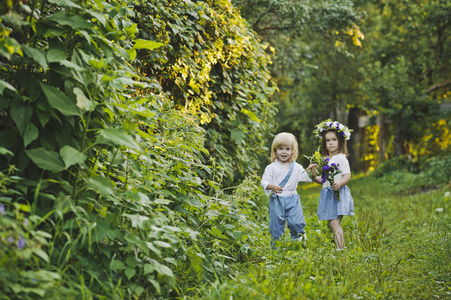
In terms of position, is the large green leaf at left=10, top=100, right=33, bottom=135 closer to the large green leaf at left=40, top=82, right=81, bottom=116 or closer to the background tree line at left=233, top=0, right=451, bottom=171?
the large green leaf at left=40, top=82, right=81, bottom=116

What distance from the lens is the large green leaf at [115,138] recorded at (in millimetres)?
2303

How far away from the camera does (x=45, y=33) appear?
2373 mm

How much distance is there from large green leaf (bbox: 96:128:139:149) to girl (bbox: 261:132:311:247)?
2.61m

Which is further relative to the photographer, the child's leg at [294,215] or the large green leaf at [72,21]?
the child's leg at [294,215]

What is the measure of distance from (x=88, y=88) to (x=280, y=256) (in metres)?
2.23

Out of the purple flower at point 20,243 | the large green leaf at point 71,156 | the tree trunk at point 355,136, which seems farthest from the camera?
the tree trunk at point 355,136

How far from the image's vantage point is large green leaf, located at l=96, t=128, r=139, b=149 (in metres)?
2.30

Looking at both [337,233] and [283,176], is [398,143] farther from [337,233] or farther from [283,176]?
[283,176]

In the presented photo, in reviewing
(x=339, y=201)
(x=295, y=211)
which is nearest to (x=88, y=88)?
(x=295, y=211)

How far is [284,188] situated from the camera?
484 cm

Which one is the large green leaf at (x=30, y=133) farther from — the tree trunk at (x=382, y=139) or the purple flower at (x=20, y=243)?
the tree trunk at (x=382, y=139)

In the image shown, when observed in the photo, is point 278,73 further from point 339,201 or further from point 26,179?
point 26,179

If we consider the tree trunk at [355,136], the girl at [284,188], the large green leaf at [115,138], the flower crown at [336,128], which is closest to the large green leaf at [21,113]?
the large green leaf at [115,138]

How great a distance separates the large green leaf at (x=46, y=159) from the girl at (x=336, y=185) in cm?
323
